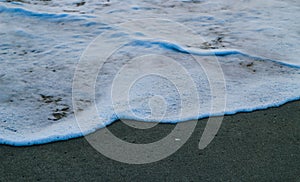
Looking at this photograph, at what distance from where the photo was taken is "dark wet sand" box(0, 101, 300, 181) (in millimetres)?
2529

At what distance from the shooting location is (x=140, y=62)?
420 cm

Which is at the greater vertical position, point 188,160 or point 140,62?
point 140,62

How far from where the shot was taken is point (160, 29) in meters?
5.09

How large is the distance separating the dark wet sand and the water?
0.20m

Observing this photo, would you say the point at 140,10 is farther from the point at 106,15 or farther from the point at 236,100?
the point at 236,100

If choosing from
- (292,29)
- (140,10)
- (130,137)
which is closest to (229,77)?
(130,137)

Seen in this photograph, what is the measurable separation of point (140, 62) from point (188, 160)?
1782mm

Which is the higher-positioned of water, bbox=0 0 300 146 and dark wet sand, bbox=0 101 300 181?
water, bbox=0 0 300 146

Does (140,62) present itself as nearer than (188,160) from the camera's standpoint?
No

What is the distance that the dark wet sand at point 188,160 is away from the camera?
2.53 metres

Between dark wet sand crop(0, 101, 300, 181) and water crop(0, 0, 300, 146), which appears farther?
water crop(0, 0, 300, 146)

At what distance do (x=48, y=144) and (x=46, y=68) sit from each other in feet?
4.67

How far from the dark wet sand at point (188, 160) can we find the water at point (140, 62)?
0.64 feet

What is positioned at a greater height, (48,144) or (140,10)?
(140,10)
